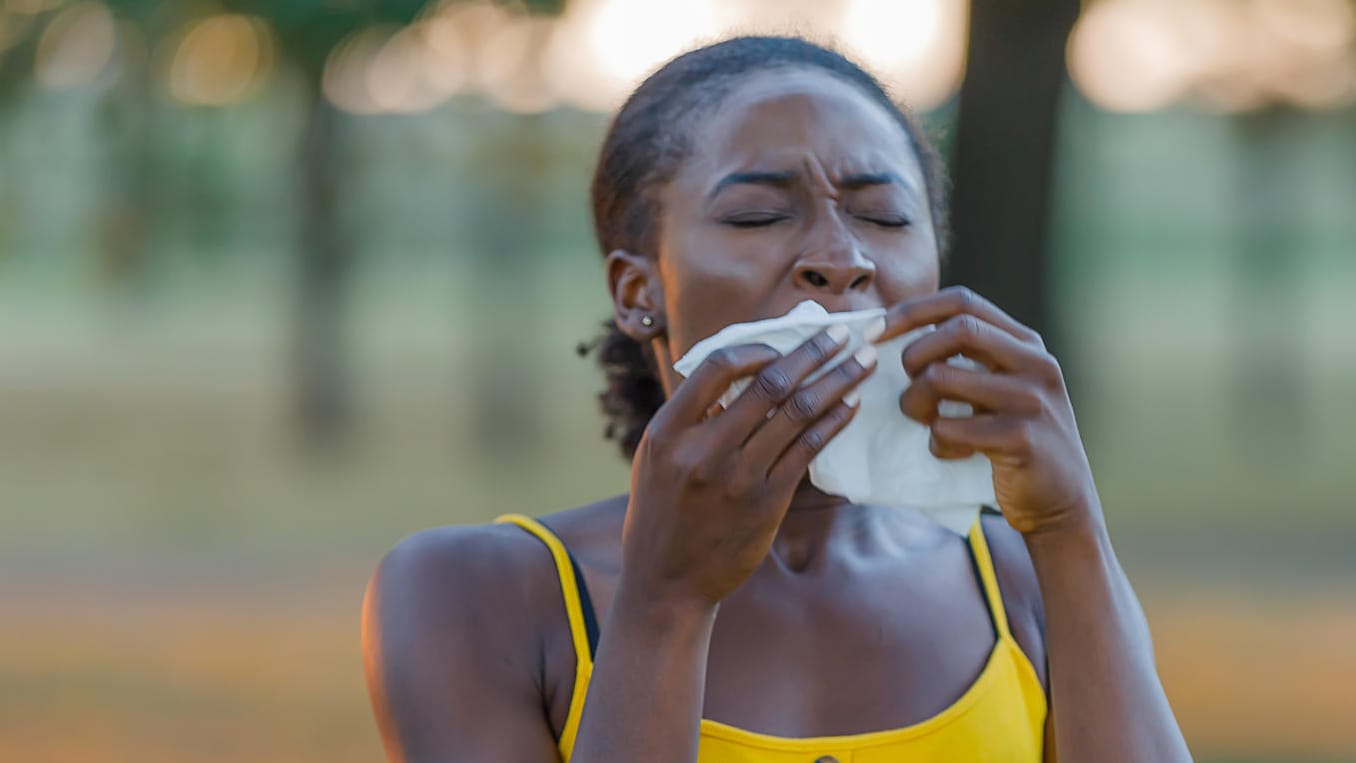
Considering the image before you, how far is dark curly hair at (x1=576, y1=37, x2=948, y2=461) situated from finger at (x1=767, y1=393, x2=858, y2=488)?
2.11 ft

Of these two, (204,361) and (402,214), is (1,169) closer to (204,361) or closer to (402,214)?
(402,214)

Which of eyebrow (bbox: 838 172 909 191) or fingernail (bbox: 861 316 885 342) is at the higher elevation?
eyebrow (bbox: 838 172 909 191)

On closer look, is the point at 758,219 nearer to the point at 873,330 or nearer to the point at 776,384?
the point at 873,330

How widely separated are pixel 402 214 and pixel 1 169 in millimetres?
18999

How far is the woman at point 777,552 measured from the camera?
1974mm

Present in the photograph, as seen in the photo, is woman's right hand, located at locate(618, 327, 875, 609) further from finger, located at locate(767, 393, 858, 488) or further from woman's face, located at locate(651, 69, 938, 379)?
woman's face, located at locate(651, 69, 938, 379)

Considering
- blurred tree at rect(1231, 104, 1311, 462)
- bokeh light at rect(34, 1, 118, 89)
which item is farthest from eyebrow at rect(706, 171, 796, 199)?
blurred tree at rect(1231, 104, 1311, 462)

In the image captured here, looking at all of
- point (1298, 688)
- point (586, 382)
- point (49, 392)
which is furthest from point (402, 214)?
point (1298, 688)

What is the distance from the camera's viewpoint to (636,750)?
1.99 meters

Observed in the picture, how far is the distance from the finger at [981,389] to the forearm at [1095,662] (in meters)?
0.22

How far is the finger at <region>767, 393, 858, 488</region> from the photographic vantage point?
6.35ft

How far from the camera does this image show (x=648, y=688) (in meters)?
2.00

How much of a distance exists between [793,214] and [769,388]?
46cm

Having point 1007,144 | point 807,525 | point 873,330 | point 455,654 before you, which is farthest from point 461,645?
point 1007,144
